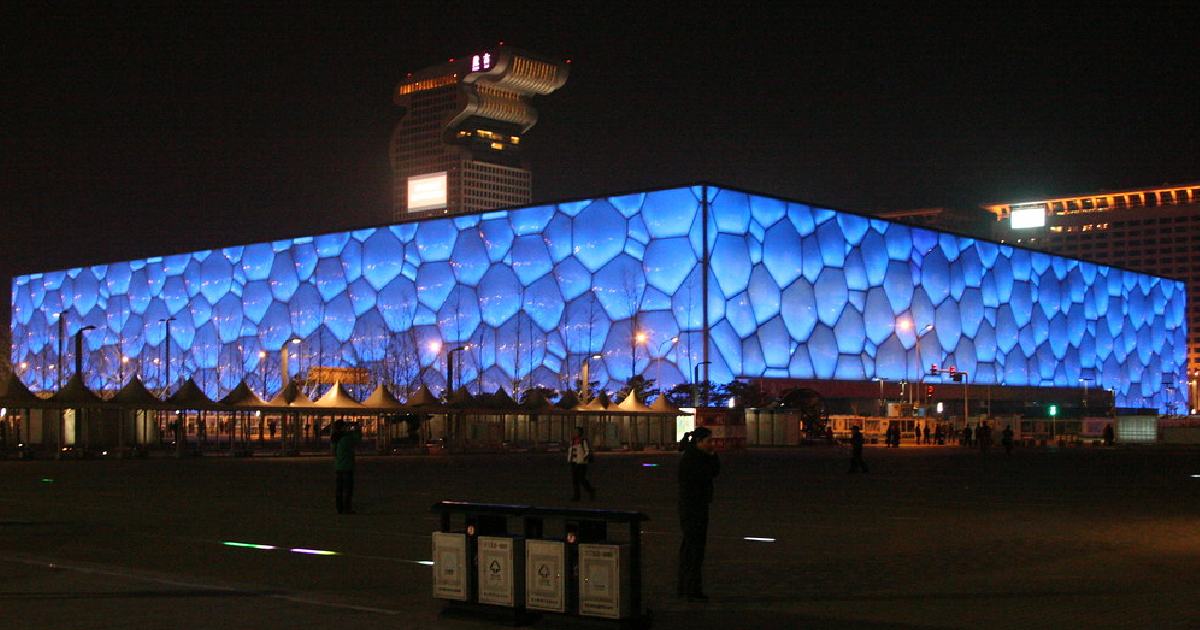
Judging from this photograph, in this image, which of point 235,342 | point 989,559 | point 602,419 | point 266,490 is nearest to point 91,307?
point 235,342

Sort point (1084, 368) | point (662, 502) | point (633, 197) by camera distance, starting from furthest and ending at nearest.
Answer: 1. point (1084, 368)
2. point (633, 197)
3. point (662, 502)

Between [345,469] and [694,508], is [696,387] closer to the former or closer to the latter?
[345,469]

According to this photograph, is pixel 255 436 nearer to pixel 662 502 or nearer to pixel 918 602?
pixel 662 502

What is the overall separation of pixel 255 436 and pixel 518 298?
712 inches

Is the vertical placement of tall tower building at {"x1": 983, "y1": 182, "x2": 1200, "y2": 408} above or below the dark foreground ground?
above

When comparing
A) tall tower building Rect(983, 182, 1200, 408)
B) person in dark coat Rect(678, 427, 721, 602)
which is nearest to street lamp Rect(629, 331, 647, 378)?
person in dark coat Rect(678, 427, 721, 602)

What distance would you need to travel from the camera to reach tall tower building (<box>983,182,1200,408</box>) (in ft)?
571

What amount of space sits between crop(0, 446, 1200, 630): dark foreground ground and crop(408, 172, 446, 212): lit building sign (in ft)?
486

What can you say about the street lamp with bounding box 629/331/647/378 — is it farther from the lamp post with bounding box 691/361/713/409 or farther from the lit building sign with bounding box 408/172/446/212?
the lit building sign with bounding box 408/172/446/212

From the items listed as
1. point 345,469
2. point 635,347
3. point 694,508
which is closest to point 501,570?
point 694,508

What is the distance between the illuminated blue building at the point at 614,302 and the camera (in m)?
73.3

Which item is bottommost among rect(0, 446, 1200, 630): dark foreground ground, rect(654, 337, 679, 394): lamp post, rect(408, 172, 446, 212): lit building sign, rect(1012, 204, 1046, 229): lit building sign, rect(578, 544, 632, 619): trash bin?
rect(0, 446, 1200, 630): dark foreground ground

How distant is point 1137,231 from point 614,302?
123874 millimetres

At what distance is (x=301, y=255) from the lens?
3568 inches
